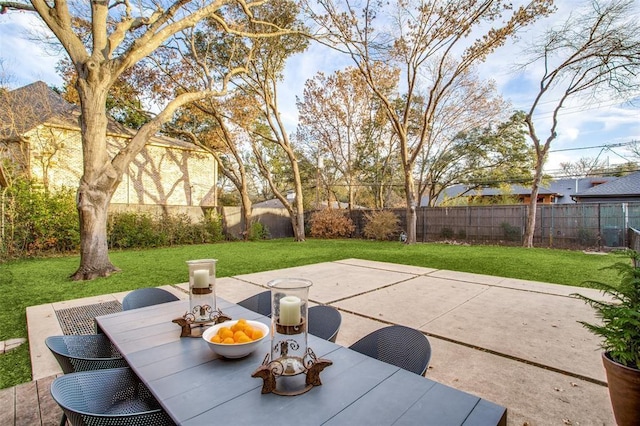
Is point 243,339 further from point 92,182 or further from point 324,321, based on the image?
point 92,182

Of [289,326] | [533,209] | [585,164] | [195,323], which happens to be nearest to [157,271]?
[195,323]

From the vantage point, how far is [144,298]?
239 centimetres

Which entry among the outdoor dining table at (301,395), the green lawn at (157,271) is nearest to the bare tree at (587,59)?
the green lawn at (157,271)

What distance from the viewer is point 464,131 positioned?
53.7 ft

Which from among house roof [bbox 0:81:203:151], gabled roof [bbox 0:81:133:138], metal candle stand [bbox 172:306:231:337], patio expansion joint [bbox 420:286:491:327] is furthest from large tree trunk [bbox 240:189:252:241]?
metal candle stand [bbox 172:306:231:337]

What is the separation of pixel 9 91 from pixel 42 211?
474cm

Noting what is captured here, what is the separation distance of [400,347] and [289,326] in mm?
746

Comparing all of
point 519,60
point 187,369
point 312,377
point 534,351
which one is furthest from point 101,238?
point 519,60

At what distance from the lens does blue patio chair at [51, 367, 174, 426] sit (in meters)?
0.94

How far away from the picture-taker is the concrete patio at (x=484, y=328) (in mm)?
1979

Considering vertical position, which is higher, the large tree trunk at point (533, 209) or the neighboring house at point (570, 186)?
the neighboring house at point (570, 186)

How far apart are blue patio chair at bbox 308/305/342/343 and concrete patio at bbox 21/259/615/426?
2.68 ft

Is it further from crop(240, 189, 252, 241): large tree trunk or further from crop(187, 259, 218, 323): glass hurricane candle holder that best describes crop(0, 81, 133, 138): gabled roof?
crop(187, 259, 218, 323): glass hurricane candle holder

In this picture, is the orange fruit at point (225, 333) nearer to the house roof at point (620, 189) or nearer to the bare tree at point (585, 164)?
the house roof at point (620, 189)
